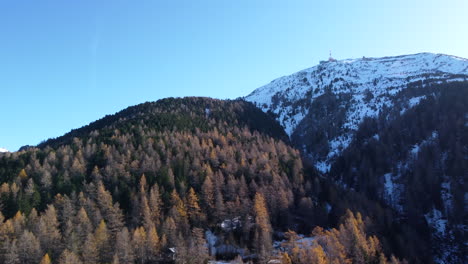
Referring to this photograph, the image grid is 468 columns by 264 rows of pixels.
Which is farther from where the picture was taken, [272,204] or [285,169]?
[285,169]

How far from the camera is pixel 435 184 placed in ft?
422

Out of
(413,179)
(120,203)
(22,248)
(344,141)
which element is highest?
(344,141)

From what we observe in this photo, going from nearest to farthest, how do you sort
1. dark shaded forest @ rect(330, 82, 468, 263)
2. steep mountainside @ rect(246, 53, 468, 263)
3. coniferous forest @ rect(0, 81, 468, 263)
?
1. coniferous forest @ rect(0, 81, 468, 263)
2. dark shaded forest @ rect(330, 82, 468, 263)
3. steep mountainside @ rect(246, 53, 468, 263)

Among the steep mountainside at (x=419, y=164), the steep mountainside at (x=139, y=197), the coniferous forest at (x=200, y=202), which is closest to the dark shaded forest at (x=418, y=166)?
the steep mountainside at (x=419, y=164)

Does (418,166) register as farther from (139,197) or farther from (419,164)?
(139,197)

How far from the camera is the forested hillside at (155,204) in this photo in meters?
68.2

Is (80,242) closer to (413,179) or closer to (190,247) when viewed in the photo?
(190,247)

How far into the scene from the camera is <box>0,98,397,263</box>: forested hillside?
2685 inches

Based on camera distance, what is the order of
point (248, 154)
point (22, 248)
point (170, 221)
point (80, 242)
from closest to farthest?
point (22, 248), point (80, 242), point (170, 221), point (248, 154)

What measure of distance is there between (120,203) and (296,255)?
4892 centimetres

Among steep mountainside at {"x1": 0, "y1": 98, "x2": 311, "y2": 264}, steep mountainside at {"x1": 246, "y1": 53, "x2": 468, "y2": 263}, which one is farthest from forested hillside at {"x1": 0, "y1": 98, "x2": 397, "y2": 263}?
steep mountainside at {"x1": 246, "y1": 53, "x2": 468, "y2": 263}

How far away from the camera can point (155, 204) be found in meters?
86.9

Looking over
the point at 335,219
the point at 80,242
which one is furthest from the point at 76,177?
the point at 335,219

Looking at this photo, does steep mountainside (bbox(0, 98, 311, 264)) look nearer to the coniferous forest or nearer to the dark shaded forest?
the coniferous forest
